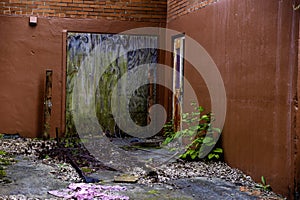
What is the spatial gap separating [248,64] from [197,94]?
1.73 m

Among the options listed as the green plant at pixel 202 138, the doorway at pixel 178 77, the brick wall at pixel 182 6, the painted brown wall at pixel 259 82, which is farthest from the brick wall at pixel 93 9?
the green plant at pixel 202 138

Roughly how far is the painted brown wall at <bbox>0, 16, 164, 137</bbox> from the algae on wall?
193mm

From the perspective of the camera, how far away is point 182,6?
7.70 metres

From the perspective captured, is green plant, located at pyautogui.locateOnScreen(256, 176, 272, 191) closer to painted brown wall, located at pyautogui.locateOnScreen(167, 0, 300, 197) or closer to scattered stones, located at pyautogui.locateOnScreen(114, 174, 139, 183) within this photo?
painted brown wall, located at pyautogui.locateOnScreen(167, 0, 300, 197)

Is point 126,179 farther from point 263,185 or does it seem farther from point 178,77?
point 178,77

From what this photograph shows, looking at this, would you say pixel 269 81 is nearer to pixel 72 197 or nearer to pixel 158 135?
pixel 72 197

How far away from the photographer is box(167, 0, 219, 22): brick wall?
6826 mm

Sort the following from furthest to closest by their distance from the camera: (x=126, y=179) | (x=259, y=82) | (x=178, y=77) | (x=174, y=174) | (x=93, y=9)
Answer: (x=93, y=9)
(x=178, y=77)
(x=174, y=174)
(x=126, y=179)
(x=259, y=82)

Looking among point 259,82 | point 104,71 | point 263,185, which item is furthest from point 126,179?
point 104,71

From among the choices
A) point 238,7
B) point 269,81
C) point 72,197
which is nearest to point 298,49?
point 269,81

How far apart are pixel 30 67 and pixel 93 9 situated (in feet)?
5.52

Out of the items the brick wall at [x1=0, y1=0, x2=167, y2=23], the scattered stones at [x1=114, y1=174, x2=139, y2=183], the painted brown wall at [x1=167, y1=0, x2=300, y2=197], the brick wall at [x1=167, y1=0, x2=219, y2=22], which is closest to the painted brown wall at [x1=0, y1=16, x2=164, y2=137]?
the brick wall at [x1=0, y1=0, x2=167, y2=23]

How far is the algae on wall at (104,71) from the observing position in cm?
836

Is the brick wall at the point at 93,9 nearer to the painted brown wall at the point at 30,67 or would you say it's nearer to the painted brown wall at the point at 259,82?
the painted brown wall at the point at 30,67
